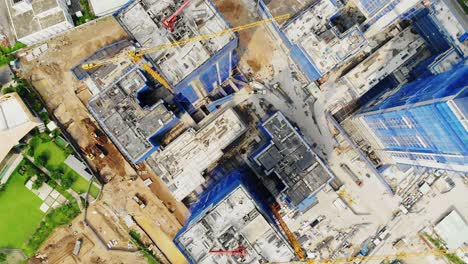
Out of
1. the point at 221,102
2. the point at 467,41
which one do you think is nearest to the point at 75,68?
the point at 221,102

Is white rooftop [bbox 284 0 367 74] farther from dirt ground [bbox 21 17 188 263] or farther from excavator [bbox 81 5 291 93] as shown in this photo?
dirt ground [bbox 21 17 188 263]

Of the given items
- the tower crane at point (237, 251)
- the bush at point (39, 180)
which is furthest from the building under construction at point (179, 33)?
the bush at point (39, 180)

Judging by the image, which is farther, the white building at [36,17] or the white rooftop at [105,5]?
the white rooftop at [105,5]

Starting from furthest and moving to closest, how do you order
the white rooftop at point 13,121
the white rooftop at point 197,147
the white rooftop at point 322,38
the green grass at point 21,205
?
the green grass at point 21,205 → the white rooftop at point 13,121 → the white rooftop at point 197,147 → the white rooftop at point 322,38

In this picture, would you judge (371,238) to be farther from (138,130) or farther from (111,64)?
(111,64)

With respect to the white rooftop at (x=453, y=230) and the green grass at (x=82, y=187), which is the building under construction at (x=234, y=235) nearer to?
the green grass at (x=82, y=187)

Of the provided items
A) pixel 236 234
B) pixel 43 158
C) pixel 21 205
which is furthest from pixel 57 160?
pixel 236 234

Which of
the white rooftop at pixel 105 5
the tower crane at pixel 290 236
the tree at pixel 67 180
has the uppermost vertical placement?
the white rooftop at pixel 105 5
